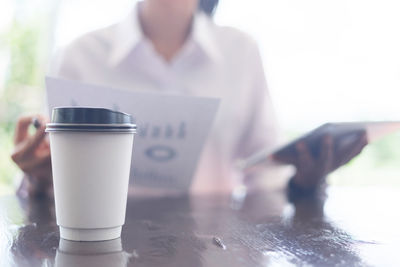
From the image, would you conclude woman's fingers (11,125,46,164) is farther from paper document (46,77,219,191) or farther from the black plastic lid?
the black plastic lid

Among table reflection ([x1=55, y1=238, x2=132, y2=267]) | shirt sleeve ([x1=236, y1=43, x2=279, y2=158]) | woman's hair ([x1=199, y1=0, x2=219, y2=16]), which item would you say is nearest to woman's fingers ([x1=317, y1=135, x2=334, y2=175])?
shirt sleeve ([x1=236, y1=43, x2=279, y2=158])

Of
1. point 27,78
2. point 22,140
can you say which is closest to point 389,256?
point 22,140

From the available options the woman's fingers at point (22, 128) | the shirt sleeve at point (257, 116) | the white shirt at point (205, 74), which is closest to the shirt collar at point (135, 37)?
the white shirt at point (205, 74)

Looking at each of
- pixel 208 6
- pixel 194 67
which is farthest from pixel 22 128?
pixel 208 6

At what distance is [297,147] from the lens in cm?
81

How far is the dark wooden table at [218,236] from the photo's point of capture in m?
0.36

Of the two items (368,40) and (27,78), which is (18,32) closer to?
(27,78)

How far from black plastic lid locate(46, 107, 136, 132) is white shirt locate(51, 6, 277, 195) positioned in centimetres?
76

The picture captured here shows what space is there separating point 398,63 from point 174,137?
2002 millimetres

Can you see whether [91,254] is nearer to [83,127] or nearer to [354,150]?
[83,127]

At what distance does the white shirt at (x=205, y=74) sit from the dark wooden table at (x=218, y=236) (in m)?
0.48

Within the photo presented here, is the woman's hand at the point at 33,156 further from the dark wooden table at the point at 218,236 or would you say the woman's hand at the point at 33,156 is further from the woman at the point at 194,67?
the woman at the point at 194,67

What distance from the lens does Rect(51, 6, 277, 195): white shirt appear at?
1.15 meters

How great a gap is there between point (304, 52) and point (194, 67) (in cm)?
131
